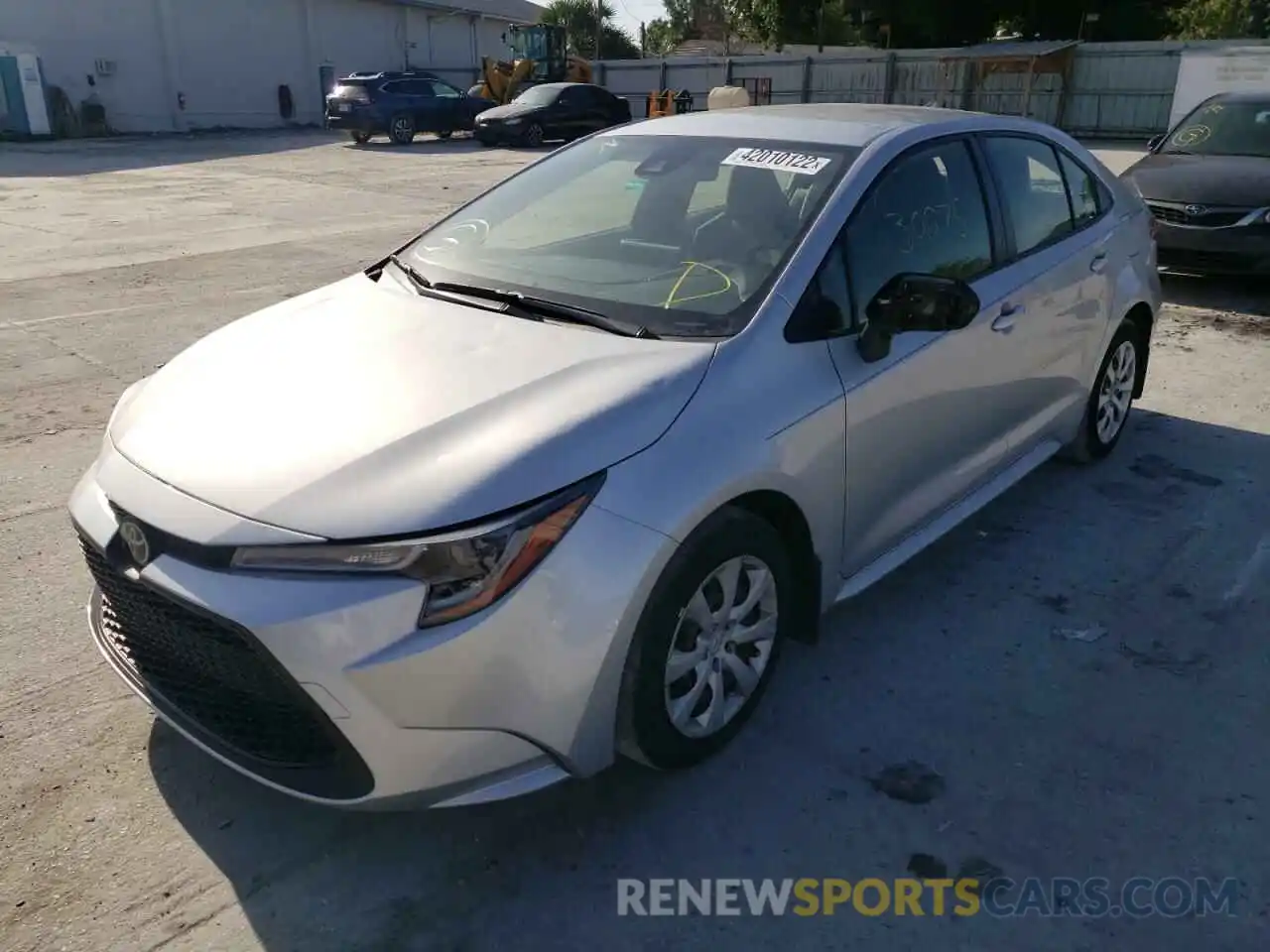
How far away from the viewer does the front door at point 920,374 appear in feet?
10.5

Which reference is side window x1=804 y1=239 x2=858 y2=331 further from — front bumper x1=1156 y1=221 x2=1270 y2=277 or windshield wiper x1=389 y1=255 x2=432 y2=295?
front bumper x1=1156 y1=221 x2=1270 y2=277

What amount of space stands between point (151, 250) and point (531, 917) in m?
10.1

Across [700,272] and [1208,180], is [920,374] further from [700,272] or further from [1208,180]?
[1208,180]

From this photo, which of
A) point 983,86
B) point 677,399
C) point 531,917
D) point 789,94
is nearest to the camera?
point 531,917

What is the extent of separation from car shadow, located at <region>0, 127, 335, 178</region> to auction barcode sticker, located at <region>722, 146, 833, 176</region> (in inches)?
764

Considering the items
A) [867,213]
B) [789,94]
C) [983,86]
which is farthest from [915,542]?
[789,94]

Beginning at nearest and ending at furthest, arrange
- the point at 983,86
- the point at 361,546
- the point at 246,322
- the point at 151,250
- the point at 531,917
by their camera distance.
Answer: the point at 361,546 < the point at 531,917 < the point at 246,322 < the point at 151,250 < the point at 983,86

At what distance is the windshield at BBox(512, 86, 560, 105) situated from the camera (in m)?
26.2

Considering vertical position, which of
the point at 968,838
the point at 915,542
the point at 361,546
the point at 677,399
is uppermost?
the point at 677,399

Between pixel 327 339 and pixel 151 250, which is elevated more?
pixel 327 339

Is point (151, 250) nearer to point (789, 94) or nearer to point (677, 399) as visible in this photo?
point (677, 399)

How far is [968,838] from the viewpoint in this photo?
268 centimetres

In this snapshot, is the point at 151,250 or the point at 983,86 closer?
the point at 151,250

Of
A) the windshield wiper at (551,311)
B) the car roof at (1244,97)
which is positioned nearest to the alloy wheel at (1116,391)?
the windshield wiper at (551,311)
